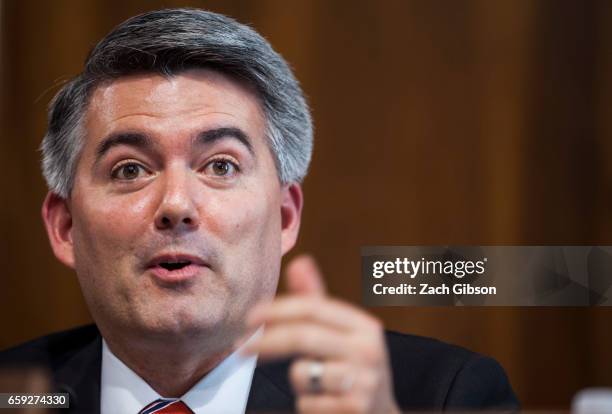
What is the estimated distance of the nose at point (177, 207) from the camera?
141 centimetres

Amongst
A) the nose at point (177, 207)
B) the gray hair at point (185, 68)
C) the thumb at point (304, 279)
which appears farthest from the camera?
the gray hair at point (185, 68)

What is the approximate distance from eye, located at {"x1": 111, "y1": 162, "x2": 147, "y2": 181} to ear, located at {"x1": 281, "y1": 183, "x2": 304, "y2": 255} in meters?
0.23

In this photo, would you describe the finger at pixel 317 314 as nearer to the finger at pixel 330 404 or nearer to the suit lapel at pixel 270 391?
the finger at pixel 330 404

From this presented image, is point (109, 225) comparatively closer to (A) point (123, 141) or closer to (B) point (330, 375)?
(A) point (123, 141)

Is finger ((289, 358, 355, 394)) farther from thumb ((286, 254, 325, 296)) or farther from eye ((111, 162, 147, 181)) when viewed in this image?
eye ((111, 162, 147, 181))

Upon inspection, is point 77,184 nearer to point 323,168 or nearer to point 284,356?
point 323,168

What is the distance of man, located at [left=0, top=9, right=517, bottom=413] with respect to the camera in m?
1.44

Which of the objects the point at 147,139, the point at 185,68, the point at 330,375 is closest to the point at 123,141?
the point at 147,139

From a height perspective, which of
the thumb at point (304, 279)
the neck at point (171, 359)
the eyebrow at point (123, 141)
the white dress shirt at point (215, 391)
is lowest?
the white dress shirt at point (215, 391)

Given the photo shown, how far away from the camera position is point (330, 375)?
1208 millimetres

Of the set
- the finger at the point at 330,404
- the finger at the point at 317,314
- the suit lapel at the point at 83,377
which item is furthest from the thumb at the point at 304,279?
the suit lapel at the point at 83,377

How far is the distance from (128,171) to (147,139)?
0.06 meters

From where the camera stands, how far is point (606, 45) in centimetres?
156

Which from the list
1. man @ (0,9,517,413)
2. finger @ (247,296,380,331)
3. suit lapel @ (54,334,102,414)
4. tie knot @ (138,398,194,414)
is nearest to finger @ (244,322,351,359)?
finger @ (247,296,380,331)
